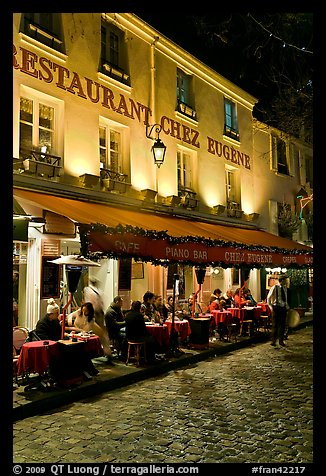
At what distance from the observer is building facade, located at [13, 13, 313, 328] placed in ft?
32.2

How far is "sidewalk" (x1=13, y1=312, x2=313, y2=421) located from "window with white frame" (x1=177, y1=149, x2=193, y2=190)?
6.16 m

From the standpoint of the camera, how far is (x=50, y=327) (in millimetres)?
8180

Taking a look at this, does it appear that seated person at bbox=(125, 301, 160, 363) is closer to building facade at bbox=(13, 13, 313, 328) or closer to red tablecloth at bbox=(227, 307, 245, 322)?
building facade at bbox=(13, 13, 313, 328)

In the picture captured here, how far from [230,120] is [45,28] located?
33.6 feet

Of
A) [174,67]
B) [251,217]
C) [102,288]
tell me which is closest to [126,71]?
[174,67]

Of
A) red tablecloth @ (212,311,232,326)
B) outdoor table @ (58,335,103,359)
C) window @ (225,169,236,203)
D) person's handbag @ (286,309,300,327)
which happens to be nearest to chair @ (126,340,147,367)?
outdoor table @ (58,335,103,359)

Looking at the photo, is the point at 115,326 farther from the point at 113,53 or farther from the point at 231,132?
the point at 231,132

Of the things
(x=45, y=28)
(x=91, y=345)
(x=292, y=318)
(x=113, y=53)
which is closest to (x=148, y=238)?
(x=91, y=345)

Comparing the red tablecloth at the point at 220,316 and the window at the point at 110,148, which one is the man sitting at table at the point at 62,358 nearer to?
the red tablecloth at the point at 220,316

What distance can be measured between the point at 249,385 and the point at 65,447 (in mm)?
4097

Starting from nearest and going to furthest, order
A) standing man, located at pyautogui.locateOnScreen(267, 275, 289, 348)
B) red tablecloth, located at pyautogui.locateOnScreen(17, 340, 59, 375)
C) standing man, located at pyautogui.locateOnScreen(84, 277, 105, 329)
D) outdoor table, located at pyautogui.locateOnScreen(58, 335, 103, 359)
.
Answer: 1. red tablecloth, located at pyautogui.locateOnScreen(17, 340, 59, 375)
2. outdoor table, located at pyautogui.locateOnScreen(58, 335, 103, 359)
3. standing man, located at pyautogui.locateOnScreen(84, 277, 105, 329)
4. standing man, located at pyautogui.locateOnScreen(267, 275, 289, 348)
